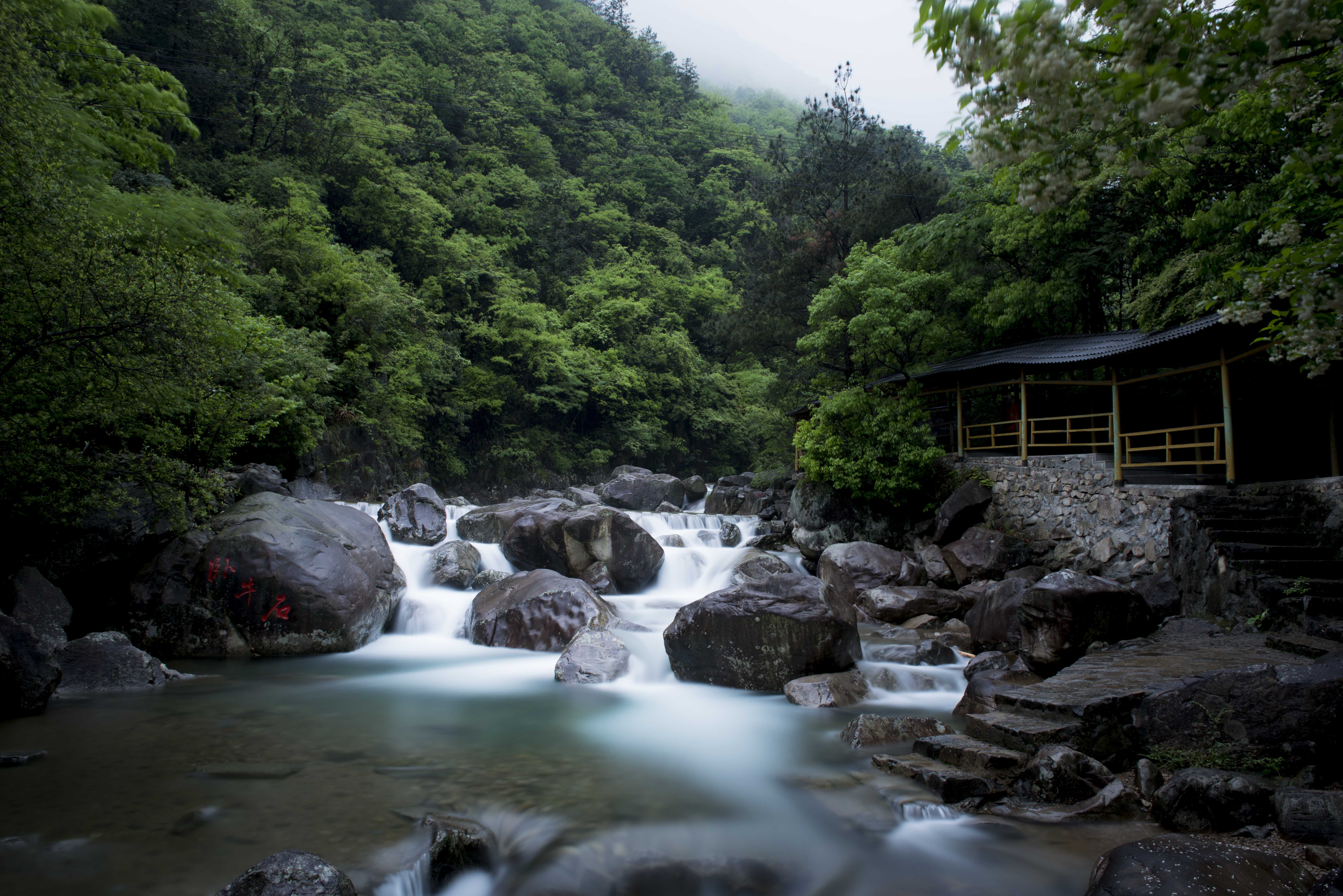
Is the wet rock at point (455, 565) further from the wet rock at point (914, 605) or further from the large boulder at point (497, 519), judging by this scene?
the wet rock at point (914, 605)

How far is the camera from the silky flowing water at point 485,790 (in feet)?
14.1

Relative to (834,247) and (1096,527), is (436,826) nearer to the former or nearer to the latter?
(1096,527)

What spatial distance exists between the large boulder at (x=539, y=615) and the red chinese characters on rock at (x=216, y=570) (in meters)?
3.60

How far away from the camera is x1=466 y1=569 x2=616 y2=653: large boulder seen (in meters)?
10.4

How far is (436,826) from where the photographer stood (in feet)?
15.3

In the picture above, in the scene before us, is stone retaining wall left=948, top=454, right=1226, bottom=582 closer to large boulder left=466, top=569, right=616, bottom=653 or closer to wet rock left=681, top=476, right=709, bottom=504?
large boulder left=466, top=569, right=616, bottom=653

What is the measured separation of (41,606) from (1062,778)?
11.1 m

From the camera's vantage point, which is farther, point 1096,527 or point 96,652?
point 1096,527

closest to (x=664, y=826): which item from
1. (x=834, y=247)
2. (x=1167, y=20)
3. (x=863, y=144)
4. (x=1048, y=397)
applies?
(x=1167, y=20)

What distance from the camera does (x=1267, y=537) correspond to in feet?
29.1

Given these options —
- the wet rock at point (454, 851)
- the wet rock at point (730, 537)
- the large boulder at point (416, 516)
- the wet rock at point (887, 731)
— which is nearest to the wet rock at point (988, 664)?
the wet rock at point (887, 731)

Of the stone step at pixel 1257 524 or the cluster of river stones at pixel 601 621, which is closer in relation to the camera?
the cluster of river stones at pixel 601 621

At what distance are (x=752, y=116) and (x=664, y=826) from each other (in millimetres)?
66823

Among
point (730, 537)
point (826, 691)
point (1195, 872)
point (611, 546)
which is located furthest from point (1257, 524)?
point (730, 537)
